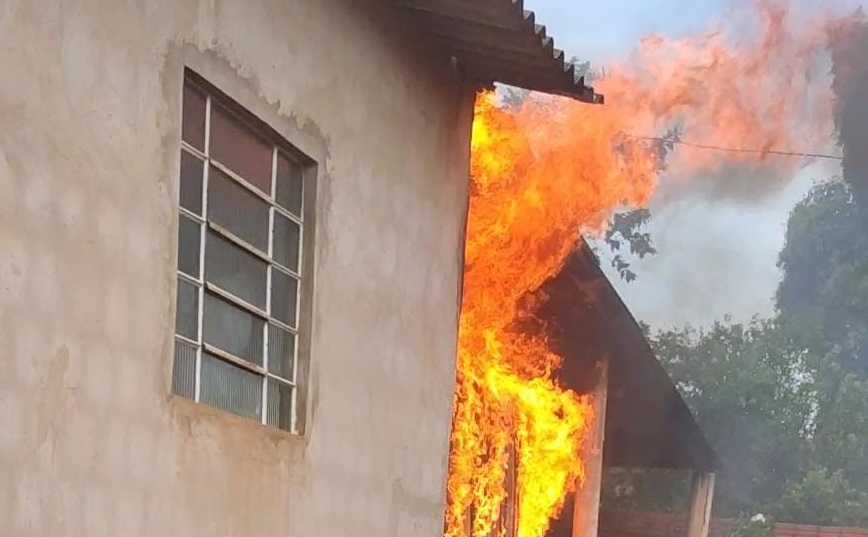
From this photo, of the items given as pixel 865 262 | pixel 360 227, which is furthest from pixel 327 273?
pixel 865 262

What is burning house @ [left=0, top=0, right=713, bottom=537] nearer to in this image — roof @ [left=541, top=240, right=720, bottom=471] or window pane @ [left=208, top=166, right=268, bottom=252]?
window pane @ [left=208, top=166, right=268, bottom=252]

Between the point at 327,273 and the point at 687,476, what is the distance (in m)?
18.8

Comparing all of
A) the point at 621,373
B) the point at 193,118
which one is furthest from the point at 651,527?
the point at 193,118

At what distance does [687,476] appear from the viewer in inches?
960

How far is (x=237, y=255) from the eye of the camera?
6.04 meters

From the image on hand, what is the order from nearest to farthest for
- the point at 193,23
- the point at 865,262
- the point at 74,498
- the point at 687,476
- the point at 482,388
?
the point at 74,498, the point at 193,23, the point at 482,388, the point at 687,476, the point at 865,262

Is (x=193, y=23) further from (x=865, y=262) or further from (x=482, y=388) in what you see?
(x=865, y=262)

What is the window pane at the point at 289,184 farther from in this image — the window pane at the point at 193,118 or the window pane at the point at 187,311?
the window pane at the point at 187,311

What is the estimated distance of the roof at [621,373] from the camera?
11.6 meters

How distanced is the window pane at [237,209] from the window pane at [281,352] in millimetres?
418

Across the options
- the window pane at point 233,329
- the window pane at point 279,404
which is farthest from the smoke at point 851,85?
the window pane at point 233,329

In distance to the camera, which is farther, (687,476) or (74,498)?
(687,476)

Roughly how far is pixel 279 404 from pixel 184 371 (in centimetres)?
96

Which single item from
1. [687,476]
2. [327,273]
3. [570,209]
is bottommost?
[687,476]
